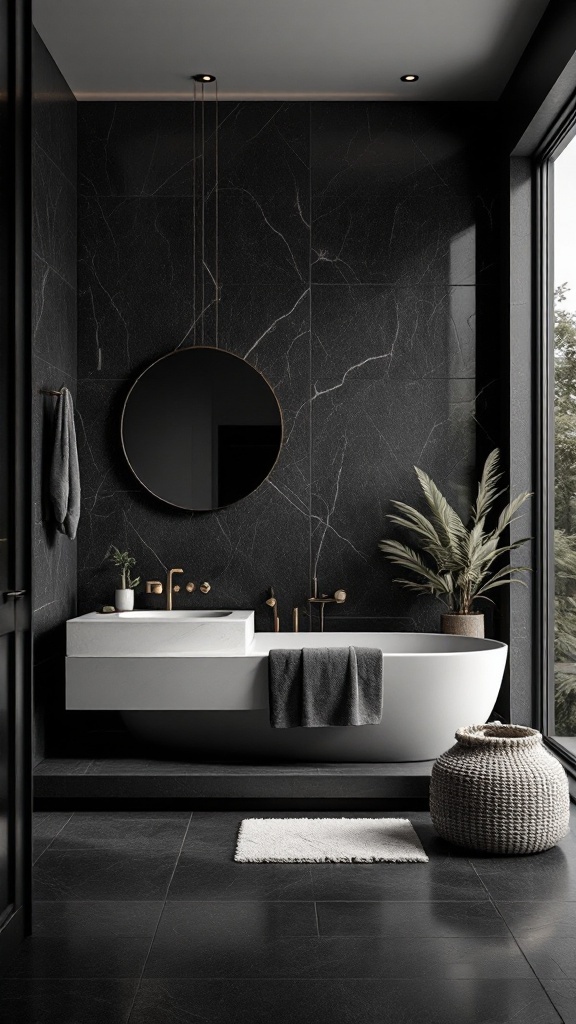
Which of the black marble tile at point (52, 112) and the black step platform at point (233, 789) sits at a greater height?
the black marble tile at point (52, 112)

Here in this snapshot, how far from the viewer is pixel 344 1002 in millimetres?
2422

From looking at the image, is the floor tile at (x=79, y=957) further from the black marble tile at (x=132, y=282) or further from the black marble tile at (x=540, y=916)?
the black marble tile at (x=132, y=282)

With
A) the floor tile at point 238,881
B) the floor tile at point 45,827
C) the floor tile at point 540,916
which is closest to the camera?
the floor tile at point 540,916

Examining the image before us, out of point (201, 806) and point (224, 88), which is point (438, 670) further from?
point (224, 88)

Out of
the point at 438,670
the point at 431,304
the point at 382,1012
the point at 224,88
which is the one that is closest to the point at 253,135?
the point at 224,88

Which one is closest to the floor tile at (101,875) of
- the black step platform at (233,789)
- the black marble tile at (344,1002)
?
the black step platform at (233,789)

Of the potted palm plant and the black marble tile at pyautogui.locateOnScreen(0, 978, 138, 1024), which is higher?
the potted palm plant

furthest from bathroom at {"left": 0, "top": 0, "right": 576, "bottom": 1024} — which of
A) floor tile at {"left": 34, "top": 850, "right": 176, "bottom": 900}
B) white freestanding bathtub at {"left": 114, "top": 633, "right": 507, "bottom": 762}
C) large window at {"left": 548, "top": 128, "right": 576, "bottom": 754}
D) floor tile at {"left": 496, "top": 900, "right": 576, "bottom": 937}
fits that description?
floor tile at {"left": 496, "top": 900, "right": 576, "bottom": 937}

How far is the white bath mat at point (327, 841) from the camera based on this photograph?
11.4ft

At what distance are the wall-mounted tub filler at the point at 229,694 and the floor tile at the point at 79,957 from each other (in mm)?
1551

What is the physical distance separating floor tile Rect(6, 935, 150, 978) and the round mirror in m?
2.67

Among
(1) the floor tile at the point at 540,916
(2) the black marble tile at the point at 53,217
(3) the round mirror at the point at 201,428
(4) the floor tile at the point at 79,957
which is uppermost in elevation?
(2) the black marble tile at the point at 53,217

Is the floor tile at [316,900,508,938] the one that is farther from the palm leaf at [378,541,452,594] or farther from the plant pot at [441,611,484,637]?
the palm leaf at [378,541,452,594]

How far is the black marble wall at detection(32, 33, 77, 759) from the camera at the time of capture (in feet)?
14.5
